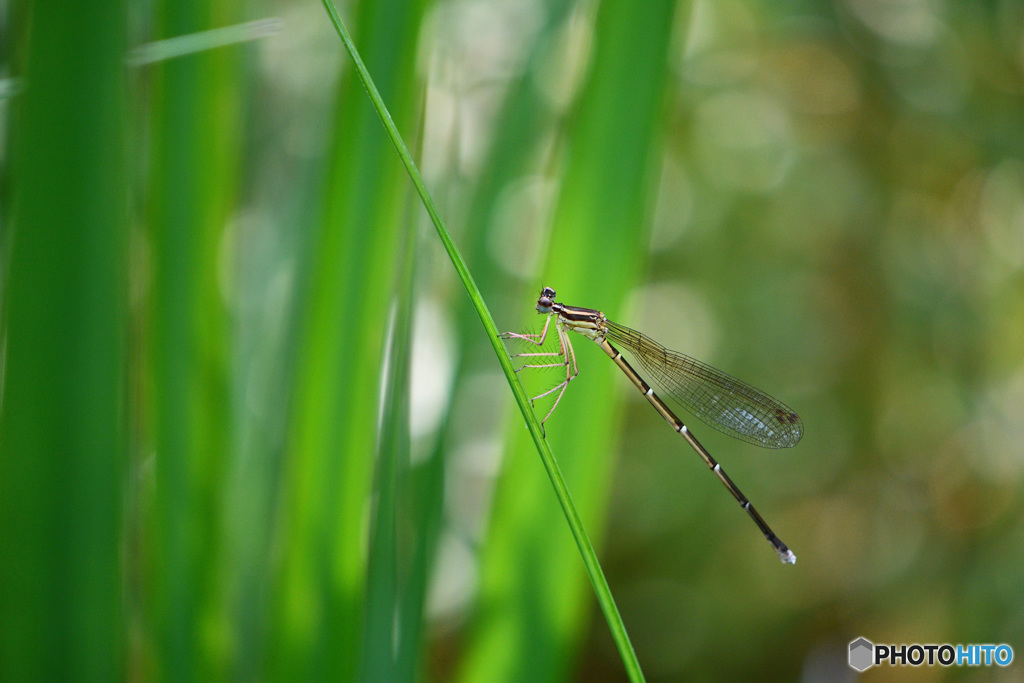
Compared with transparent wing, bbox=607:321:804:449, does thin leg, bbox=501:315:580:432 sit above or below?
below

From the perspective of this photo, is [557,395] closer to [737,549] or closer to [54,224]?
[54,224]

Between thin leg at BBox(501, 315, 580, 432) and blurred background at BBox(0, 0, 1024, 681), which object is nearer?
blurred background at BBox(0, 0, 1024, 681)

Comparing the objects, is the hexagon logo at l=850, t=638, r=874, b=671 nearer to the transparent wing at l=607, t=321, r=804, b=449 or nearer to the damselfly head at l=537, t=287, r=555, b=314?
the transparent wing at l=607, t=321, r=804, b=449

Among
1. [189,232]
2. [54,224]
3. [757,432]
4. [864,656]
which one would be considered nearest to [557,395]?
[189,232]

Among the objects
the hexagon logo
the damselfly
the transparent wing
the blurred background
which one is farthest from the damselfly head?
the hexagon logo

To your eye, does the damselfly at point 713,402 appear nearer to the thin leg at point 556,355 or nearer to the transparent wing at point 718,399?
the transparent wing at point 718,399

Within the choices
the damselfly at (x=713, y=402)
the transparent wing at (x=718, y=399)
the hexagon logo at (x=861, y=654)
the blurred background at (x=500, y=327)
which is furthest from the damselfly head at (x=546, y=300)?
the hexagon logo at (x=861, y=654)

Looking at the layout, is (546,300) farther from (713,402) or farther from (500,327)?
(713,402)
